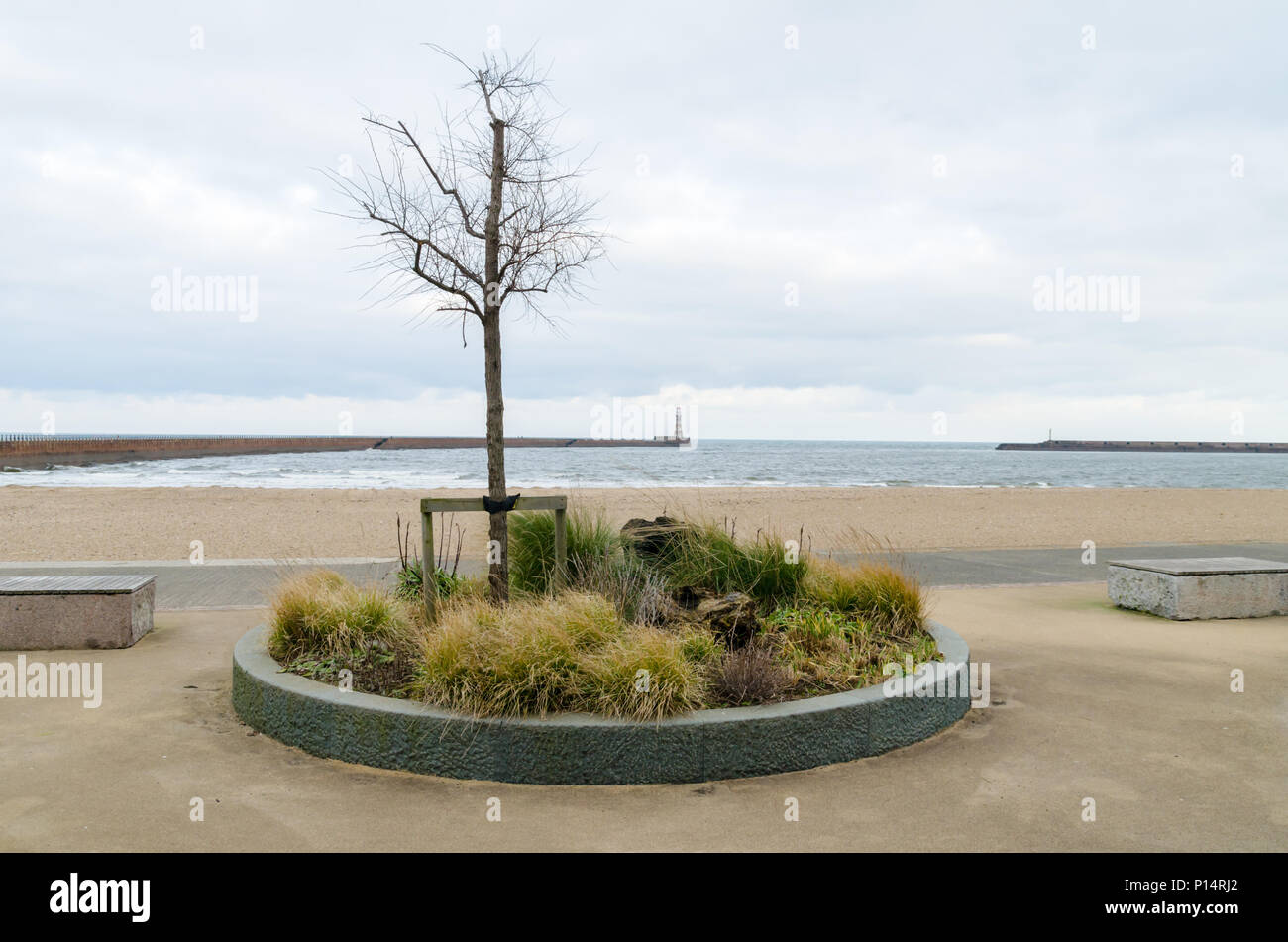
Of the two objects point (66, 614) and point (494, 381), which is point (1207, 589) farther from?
point (66, 614)

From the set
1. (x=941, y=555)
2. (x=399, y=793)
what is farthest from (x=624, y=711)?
(x=941, y=555)

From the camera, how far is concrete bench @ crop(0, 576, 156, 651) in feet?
22.0

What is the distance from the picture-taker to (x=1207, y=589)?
8.02m

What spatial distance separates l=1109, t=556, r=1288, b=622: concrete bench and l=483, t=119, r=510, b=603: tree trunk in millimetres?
6015

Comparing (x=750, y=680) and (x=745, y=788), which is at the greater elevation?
(x=750, y=680)

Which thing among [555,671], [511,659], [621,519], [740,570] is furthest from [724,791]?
[621,519]

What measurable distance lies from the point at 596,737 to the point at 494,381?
9.38 ft

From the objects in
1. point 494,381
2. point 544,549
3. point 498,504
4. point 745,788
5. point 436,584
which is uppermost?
point 494,381

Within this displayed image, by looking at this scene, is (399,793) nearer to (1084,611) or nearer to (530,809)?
(530,809)

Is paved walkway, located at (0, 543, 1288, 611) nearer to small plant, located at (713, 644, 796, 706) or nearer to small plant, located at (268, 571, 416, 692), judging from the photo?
small plant, located at (268, 571, 416, 692)

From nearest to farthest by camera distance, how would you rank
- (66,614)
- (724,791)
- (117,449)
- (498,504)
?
(724,791) → (498,504) → (66,614) → (117,449)

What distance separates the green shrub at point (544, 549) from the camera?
652 centimetres

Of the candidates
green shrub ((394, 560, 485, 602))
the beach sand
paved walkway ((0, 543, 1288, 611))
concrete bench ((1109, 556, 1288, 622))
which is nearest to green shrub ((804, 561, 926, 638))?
the beach sand

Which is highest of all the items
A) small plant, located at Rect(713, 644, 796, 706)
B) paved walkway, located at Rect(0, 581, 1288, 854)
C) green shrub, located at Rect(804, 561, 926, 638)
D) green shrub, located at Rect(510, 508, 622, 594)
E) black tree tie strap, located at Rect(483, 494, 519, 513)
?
black tree tie strap, located at Rect(483, 494, 519, 513)
